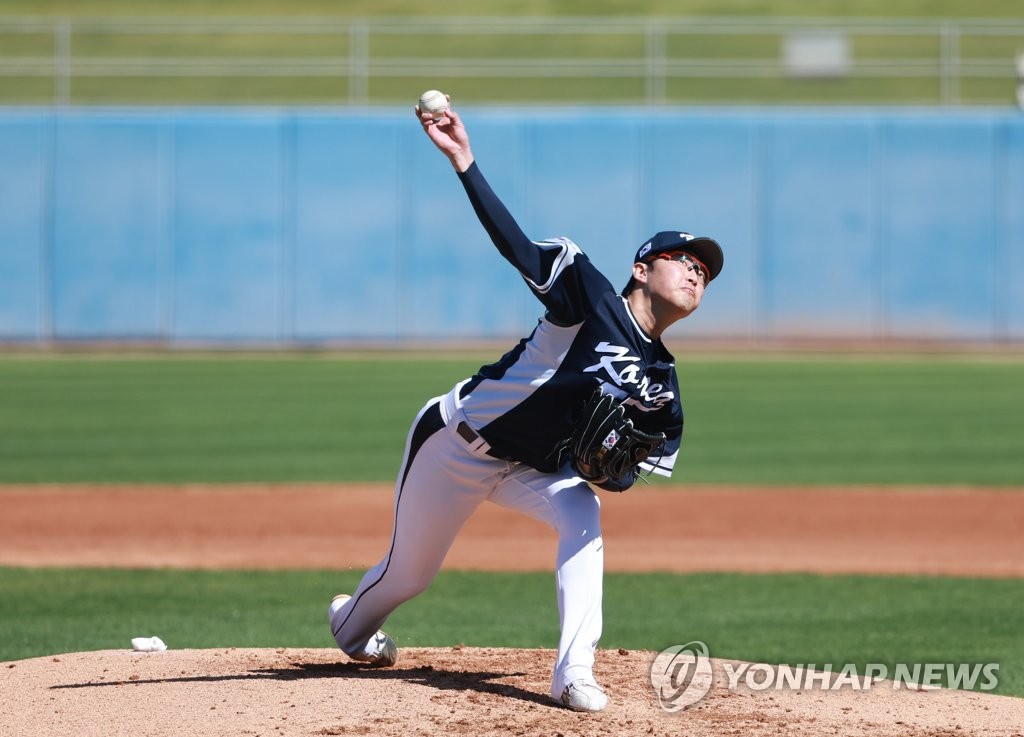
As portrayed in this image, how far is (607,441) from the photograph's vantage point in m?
4.34

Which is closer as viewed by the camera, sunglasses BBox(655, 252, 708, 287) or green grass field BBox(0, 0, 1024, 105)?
sunglasses BBox(655, 252, 708, 287)

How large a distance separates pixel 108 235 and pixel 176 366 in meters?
3.72

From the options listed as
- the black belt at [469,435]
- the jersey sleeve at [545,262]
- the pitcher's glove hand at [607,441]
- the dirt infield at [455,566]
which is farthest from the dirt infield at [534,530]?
the jersey sleeve at [545,262]

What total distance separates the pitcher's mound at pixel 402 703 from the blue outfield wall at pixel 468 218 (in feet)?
60.1

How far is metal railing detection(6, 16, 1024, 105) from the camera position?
25438 mm

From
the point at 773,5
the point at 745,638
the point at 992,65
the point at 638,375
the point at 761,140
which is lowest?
the point at 745,638

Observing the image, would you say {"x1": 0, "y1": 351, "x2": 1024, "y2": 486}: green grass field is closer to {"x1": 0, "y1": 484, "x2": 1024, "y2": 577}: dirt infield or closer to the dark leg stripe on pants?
{"x1": 0, "y1": 484, "x2": 1024, "y2": 577}: dirt infield

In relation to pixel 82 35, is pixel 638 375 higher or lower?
lower

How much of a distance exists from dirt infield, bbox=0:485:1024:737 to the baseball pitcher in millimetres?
370

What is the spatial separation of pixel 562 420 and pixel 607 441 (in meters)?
0.23

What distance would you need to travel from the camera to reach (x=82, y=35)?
107 ft

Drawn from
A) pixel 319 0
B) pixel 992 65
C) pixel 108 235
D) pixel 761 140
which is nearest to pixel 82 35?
pixel 319 0

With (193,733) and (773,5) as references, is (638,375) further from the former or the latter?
(773,5)

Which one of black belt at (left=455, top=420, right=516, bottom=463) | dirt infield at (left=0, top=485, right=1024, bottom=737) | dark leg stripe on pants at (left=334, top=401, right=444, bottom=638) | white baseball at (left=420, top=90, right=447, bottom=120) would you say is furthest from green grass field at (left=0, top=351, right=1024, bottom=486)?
white baseball at (left=420, top=90, right=447, bottom=120)
